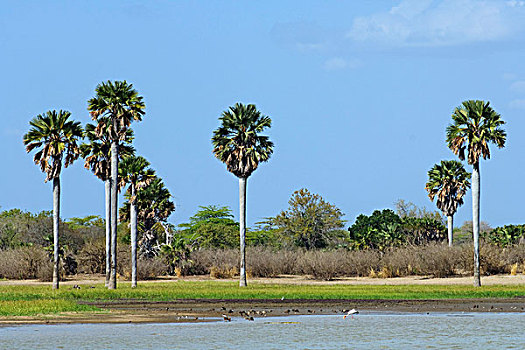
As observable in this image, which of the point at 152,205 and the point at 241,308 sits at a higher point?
the point at 152,205

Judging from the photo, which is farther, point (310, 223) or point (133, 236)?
point (310, 223)

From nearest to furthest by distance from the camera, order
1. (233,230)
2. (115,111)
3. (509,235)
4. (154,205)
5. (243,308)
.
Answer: (243,308), (115,111), (154,205), (509,235), (233,230)

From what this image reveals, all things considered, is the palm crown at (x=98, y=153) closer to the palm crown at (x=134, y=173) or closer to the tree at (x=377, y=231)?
the palm crown at (x=134, y=173)

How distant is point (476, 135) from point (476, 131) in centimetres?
35

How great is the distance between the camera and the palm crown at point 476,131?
5822cm

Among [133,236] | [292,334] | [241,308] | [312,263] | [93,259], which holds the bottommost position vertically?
[292,334]

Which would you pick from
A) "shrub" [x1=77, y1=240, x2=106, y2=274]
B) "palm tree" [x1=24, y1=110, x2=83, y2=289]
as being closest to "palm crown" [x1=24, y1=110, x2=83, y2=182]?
"palm tree" [x1=24, y1=110, x2=83, y2=289]

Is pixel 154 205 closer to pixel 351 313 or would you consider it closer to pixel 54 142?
pixel 54 142

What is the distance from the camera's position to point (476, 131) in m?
58.7

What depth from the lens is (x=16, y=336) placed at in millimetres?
30719

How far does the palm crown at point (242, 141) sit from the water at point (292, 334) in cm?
2759

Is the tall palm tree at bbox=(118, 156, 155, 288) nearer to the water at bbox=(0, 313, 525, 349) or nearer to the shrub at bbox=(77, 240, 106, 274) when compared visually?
the shrub at bbox=(77, 240, 106, 274)

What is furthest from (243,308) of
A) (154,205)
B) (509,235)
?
(509,235)

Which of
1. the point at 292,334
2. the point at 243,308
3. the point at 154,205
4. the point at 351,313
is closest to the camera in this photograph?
the point at 292,334
